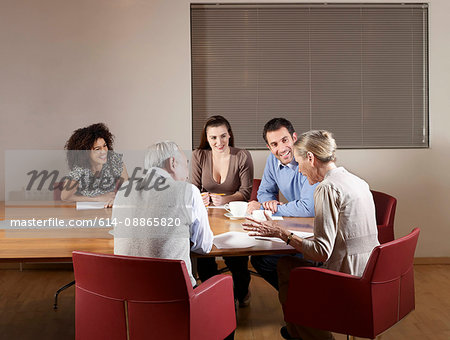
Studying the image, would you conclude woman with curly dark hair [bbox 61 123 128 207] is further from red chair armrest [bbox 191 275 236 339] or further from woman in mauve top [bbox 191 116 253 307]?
red chair armrest [bbox 191 275 236 339]

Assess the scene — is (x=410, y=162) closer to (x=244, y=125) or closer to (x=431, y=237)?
(x=431, y=237)

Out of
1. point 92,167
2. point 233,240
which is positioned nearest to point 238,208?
point 233,240

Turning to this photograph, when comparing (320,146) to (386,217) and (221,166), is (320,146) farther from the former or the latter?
(221,166)

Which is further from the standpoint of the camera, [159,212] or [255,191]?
[255,191]

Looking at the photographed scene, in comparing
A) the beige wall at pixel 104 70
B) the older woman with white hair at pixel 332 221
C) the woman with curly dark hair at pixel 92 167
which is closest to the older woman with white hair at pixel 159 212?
the older woman with white hair at pixel 332 221

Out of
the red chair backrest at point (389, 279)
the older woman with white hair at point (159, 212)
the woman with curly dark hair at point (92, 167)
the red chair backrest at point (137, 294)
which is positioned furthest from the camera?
the woman with curly dark hair at point (92, 167)

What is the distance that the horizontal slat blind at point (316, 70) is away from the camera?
467 centimetres

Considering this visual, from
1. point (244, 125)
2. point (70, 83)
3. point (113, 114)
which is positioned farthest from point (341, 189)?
point (70, 83)

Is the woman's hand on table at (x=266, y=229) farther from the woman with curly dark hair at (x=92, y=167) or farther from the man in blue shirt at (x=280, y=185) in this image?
the woman with curly dark hair at (x=92, y=167)

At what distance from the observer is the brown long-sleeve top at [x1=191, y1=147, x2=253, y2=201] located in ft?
12.3

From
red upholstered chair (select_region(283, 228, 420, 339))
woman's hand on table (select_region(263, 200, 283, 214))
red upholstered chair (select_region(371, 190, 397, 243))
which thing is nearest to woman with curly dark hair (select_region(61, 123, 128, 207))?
woman's hand on table (select_region(263, 200, 283, 214))

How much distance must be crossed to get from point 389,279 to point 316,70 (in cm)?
295

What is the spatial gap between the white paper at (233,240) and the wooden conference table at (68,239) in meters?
0.03

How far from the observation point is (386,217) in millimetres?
3225
